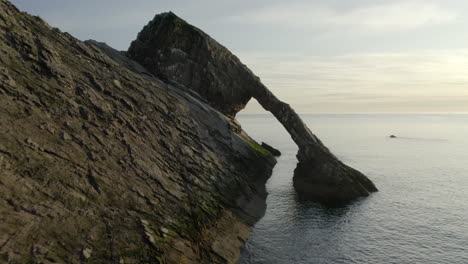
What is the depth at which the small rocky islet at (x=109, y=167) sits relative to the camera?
22688mm

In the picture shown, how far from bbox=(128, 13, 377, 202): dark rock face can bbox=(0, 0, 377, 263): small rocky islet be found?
1.96 ft

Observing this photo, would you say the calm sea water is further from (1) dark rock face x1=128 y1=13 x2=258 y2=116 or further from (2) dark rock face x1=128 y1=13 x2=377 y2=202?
(1) dark rock face x1=128 y1=13 x2=258 y2=116

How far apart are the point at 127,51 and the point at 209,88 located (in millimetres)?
19775

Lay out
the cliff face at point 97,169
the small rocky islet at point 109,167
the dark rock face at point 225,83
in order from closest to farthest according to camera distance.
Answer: the cliff face at point 97,169 < the small rocky islet at point 109,167 < the dark rock face at point 225,83

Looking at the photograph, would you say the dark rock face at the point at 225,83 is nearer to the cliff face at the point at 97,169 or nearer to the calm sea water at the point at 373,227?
the calm sea water at the point at 373,227

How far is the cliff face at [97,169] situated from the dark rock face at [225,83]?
621 inches

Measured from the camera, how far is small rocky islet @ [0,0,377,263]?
22.7m

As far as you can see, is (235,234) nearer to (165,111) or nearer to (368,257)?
(368,257)

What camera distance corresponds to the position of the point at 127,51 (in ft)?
225

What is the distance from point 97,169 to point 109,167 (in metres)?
1.45

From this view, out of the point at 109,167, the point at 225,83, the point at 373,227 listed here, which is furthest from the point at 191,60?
the point at 373,227

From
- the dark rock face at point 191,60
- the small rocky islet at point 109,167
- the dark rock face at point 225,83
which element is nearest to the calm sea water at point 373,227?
the small rocky islet at point 109,167

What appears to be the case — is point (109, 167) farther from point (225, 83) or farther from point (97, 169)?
point (225, 83)

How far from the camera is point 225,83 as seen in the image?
70312 mm
